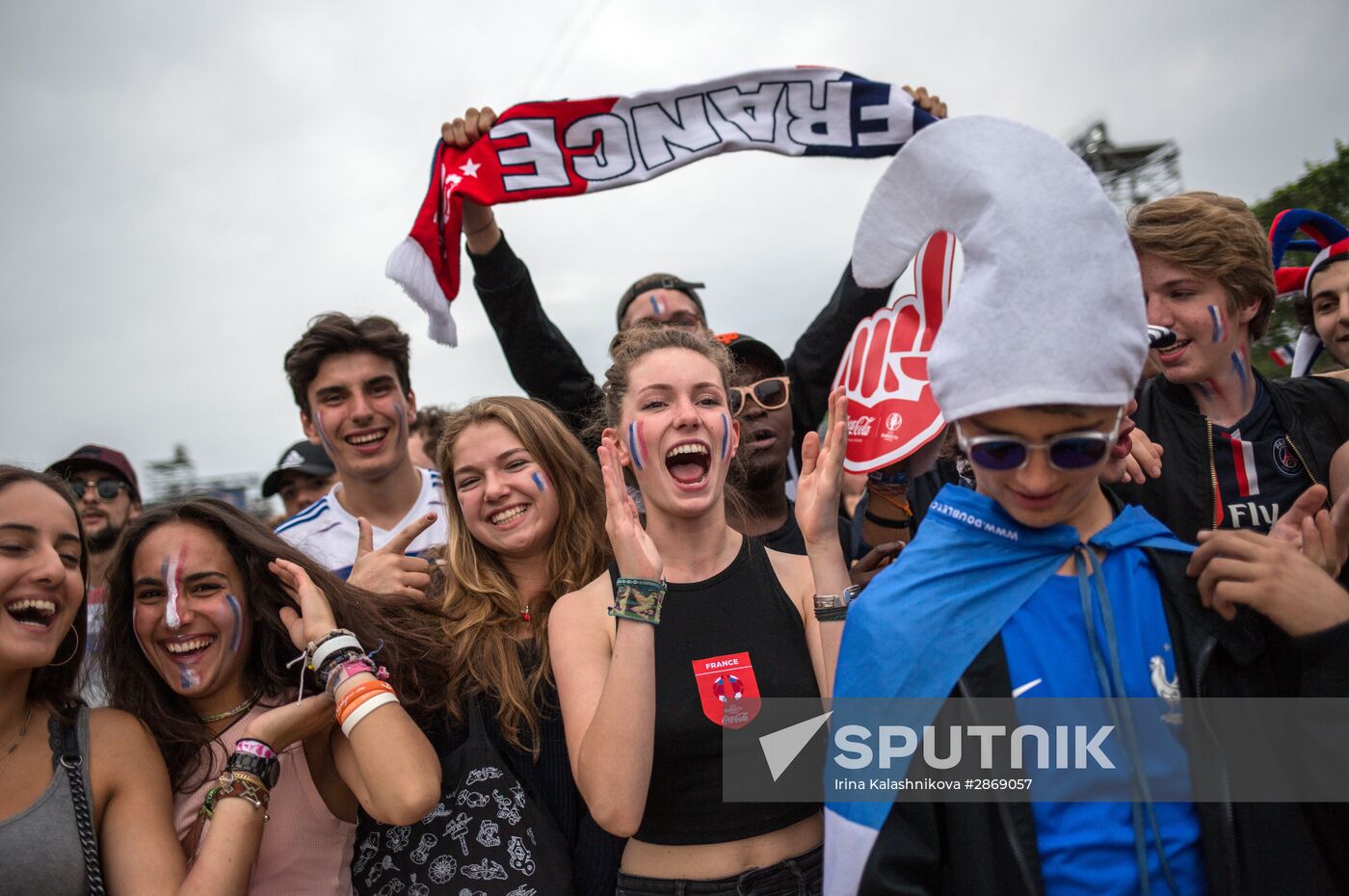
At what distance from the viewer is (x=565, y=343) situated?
4348 millimetres

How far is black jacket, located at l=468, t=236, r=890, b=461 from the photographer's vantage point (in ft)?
13.4

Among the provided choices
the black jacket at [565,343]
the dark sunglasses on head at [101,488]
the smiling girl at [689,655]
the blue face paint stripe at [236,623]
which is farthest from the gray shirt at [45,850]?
the dark sunglasses on head at [101,488]

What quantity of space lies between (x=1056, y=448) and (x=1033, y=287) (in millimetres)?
298

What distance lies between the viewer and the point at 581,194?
4.07 metres

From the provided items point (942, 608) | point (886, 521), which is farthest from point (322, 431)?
point (942, 608)

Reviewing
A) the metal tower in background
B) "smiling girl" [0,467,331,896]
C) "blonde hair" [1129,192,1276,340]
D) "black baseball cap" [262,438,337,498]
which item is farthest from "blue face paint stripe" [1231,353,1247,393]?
the metal tower in background

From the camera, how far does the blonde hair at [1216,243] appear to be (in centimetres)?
253

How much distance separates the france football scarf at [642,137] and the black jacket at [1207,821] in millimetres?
2670

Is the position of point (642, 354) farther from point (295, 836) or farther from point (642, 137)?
point (295, 836)

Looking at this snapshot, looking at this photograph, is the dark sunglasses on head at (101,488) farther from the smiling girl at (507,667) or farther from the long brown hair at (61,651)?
the smiling girl at (507,667)

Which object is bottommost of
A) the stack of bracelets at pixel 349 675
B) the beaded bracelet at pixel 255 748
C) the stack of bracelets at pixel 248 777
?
the stack of bracelets at pixel 248 777

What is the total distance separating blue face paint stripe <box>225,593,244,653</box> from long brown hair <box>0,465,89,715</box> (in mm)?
385

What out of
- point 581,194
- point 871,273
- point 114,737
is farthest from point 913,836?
point 581,194

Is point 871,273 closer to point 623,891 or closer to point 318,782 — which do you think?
point 623,891
